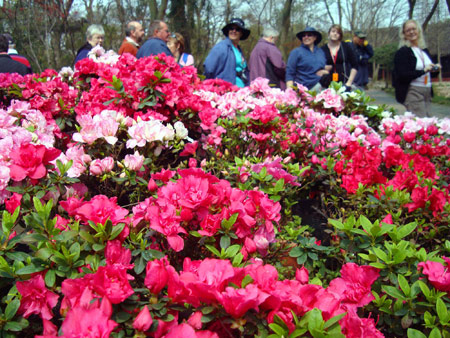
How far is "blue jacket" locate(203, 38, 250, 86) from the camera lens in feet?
16.2

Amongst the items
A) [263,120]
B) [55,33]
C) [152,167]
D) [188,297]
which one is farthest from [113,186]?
[55,33]

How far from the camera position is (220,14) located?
49.2 ft

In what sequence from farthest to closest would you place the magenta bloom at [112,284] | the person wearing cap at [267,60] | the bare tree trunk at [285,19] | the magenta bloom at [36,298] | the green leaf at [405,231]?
the bare tree trunk at [285,19] < the person wearing cap at [267,60] < the green leaf at [405,231] < the magenta bloom at [36,298] < the magenta bloom at [112,284]

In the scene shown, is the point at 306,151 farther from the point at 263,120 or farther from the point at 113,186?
the point at 113,186

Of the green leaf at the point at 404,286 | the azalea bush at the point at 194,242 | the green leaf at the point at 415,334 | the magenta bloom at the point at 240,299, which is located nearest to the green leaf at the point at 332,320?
the azalea bush at the point at 194,242

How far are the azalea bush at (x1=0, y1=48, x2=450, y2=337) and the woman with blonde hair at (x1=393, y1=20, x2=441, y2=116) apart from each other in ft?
10.6

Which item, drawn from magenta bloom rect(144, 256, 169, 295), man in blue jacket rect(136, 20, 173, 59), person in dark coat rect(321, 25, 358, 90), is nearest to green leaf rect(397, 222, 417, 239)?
magenta bloom rect(144, 256, 169, 295)

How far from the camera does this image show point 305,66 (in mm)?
5465

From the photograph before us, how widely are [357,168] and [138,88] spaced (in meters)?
1.34

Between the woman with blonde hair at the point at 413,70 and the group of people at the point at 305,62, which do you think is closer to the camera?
the woman with blonde hair at the point at 413,70

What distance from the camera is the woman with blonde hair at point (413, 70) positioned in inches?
196

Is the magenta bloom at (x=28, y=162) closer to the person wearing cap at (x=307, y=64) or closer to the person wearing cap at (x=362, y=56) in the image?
the person wearing cap at (x=307, y=64)

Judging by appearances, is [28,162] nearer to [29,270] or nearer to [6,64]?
[29,270]

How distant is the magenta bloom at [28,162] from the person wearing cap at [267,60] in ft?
15.1
